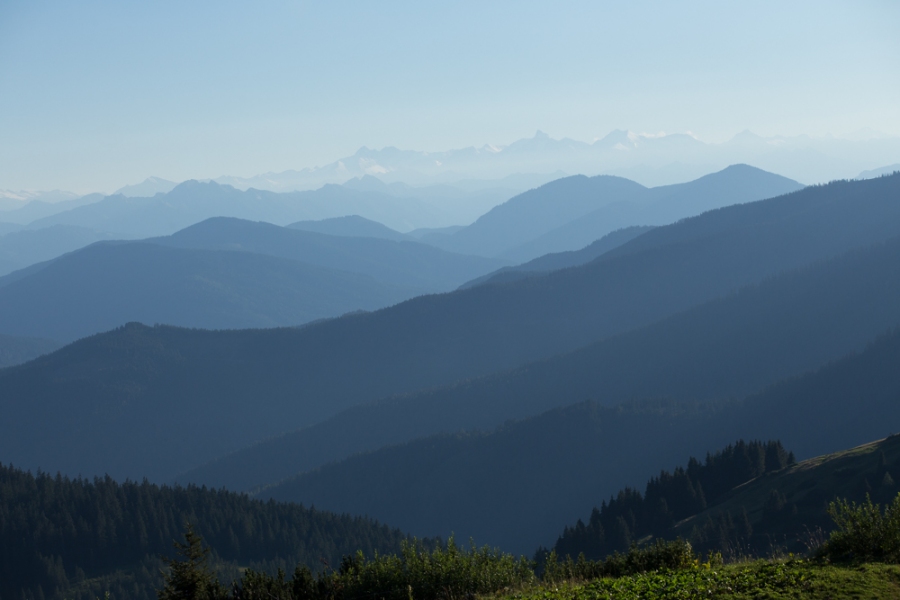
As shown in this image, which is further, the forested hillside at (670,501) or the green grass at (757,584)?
the forested hillside at (670,501)

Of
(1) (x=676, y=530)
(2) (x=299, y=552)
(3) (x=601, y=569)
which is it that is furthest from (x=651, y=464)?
(3) (x=601, y=569)

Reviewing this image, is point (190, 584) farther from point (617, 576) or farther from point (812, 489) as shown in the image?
point (812, 489)

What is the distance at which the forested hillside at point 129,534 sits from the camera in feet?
419

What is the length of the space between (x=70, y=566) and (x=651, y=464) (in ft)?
464

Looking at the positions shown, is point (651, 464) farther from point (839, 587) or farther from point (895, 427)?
point (839, 587)

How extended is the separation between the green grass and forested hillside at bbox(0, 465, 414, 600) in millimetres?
113968

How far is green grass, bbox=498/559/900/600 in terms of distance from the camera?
19.0 metres

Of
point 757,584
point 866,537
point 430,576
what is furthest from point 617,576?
point 866,537

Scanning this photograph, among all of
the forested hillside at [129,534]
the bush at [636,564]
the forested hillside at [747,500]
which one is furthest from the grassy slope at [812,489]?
the forested hillside at [129,534]

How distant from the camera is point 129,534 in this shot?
136 metres

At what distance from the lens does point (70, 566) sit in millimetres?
132500

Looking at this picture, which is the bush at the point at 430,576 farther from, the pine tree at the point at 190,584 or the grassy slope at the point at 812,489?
the grassy slope at the point at 812,489

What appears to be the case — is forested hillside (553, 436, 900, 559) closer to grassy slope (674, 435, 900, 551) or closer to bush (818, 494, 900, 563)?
grassy slope (674, 435, 900, 551)

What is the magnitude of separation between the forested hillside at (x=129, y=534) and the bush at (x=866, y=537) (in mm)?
115417
